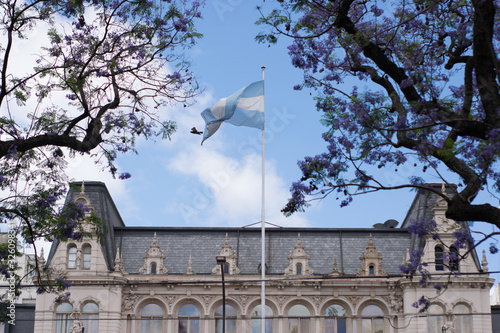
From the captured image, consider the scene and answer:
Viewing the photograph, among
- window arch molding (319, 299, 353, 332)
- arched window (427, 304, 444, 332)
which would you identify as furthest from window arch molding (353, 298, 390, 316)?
arched window (427, 304, 444, 332)

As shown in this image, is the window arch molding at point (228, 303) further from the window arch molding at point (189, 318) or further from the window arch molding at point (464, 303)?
the window arch molding at point (464, 303)

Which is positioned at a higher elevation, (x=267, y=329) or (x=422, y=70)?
(x=422, y=70)

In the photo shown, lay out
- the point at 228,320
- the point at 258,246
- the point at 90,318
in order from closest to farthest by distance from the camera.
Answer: the point at 90,318 → the point at 228,320 → the point at 258,246

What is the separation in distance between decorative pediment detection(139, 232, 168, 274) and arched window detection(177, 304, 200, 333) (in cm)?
281

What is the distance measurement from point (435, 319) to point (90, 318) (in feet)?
69.0

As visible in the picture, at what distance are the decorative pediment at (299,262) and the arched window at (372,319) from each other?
4225 mm

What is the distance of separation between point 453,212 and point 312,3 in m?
6.19

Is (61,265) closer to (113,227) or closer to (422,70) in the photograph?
(113,227)

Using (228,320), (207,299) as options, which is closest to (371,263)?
(228,320)

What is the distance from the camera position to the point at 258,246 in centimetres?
5675

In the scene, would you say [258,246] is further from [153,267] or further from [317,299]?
[153,267]

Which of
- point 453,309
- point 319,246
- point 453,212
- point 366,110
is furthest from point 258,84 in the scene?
point 453,212

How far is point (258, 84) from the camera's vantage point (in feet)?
153

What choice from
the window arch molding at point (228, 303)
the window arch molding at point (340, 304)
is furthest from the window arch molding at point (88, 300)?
the window arch molding at point (340, 304)
